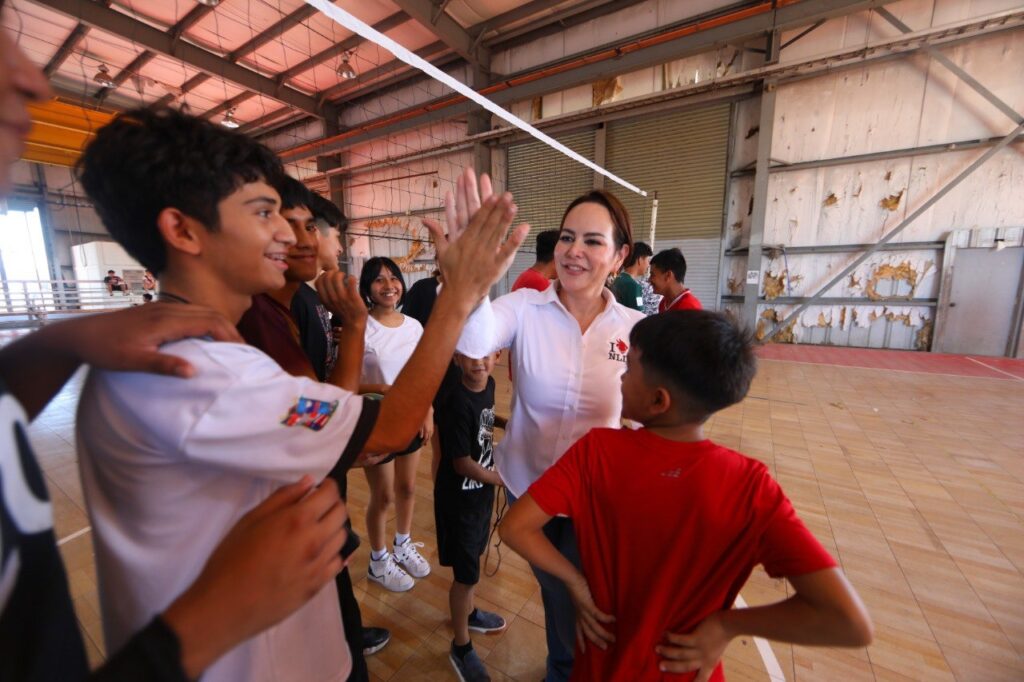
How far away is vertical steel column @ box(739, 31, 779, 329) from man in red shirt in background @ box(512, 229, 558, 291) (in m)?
5.04

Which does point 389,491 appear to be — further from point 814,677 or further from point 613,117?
point 613,117

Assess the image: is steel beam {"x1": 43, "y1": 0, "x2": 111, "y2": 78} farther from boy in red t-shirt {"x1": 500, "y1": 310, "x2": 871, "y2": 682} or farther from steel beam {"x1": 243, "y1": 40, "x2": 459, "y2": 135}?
boy in red t-shirt {"x1": 500, "y1": 310, "x2": 871, "y2": 682}

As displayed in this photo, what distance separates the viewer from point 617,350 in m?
1.32

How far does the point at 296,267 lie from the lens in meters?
1.41

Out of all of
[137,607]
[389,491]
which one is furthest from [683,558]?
[389,491]

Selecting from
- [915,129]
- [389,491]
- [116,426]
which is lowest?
[389,491]

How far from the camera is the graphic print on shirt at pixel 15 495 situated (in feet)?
1.19

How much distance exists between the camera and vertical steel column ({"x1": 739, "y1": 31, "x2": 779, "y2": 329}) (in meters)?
6.57

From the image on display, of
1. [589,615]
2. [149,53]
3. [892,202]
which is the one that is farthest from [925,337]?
[149,53]

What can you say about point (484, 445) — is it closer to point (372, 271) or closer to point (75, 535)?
point (372, 271)

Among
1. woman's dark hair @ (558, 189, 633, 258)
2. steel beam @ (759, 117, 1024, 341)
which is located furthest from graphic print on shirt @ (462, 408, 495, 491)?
steel beam @ (759, 117, 1024, 341)

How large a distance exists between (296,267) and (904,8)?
9.24 m

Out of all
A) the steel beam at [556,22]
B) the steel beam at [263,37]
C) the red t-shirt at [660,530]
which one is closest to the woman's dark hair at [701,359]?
the red t-shirt at [660,530]

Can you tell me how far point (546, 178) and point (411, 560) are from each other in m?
8.28
